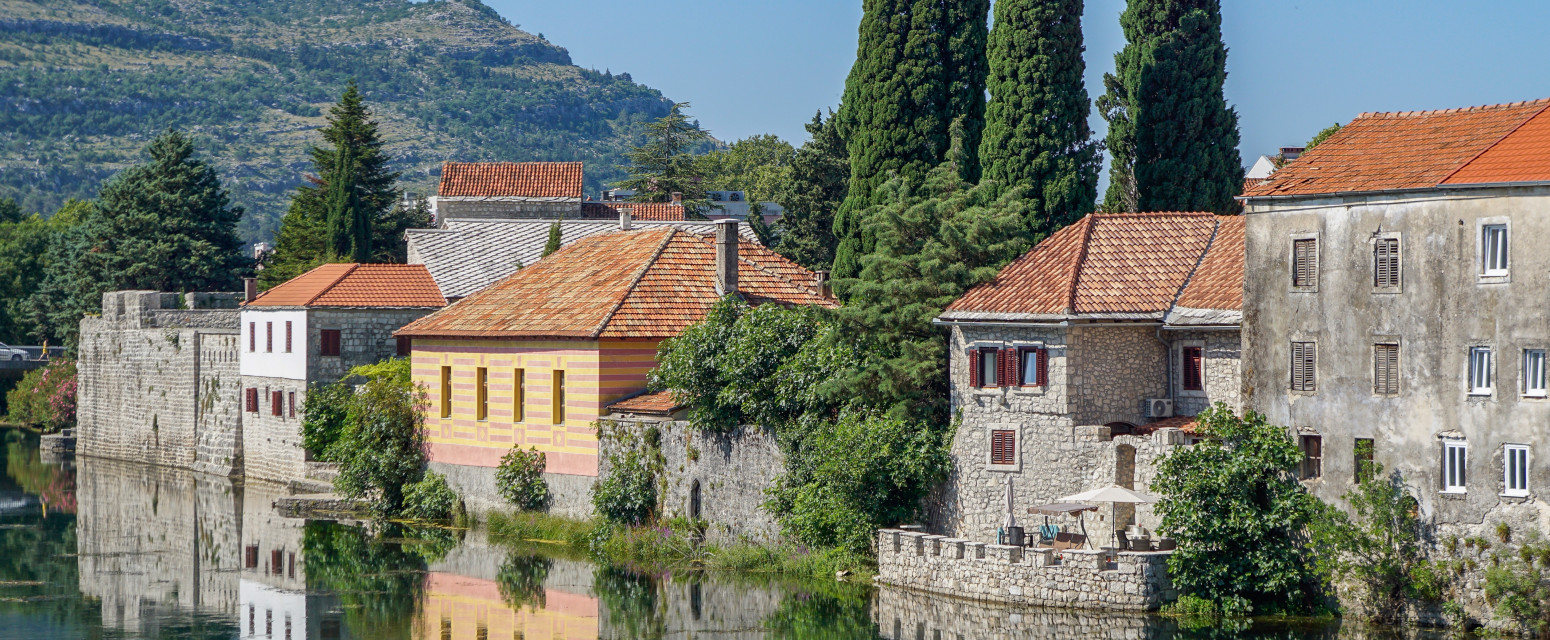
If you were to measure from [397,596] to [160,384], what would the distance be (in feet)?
115

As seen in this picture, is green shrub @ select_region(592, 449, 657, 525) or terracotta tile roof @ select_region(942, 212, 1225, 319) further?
green shrub @ select_region(592, 449, 657, 525)

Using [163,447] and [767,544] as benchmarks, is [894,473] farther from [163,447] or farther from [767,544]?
[163,447]

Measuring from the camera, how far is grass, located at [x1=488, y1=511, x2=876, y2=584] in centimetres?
3397

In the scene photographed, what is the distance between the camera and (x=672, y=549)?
122 ft

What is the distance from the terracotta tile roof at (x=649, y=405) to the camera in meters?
38.6

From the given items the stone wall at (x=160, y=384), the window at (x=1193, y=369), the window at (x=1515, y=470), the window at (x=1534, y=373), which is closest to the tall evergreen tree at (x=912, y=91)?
the window at (x=1193, y=369)

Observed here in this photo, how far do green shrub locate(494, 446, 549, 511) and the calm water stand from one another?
5.02 ft

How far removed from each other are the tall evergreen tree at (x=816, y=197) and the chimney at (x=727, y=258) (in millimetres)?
21427

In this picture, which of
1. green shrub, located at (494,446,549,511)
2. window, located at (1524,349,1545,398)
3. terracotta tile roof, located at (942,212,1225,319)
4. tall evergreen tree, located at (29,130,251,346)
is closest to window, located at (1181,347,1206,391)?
terracotta tile roof, located at (942,212,1225,319)

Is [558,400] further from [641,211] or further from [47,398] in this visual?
[47,398]

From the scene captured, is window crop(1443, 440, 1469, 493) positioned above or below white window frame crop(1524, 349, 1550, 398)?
below

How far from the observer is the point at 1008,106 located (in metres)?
42.6

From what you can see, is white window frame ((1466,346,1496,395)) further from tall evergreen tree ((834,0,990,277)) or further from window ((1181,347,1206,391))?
tall evergreen tree ((834,0,990,277))

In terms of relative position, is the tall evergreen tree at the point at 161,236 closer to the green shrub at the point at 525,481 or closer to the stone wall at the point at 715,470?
the green shrub at the point at 525,481
